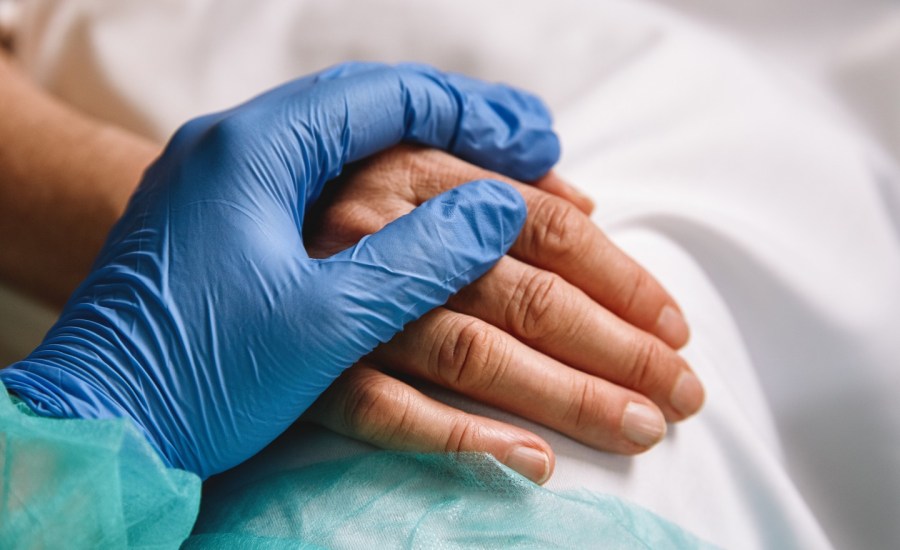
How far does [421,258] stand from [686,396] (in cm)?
32

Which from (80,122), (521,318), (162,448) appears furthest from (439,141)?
(80,122)

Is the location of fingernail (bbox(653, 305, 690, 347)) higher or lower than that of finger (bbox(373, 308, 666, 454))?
higher

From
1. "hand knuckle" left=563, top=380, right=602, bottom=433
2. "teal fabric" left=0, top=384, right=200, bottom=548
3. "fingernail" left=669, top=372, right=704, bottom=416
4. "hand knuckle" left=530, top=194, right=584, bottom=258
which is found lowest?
"teal fabric" left=0, top=384, right=200, bottom=548

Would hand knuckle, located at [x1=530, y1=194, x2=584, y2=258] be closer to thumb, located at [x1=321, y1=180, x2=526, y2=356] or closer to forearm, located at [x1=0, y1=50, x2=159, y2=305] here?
thumb, located at [x1=321, y1=180, x2=526, y2=356]

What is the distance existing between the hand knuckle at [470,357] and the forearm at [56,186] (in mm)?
554

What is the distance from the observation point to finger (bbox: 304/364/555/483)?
75cm

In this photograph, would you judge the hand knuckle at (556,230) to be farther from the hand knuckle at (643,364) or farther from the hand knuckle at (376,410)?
the hand knuckle at (376,410)

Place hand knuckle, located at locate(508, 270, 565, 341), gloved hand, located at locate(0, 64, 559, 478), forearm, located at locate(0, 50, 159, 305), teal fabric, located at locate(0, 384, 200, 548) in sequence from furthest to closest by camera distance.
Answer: forearm, located at locate(0, 50, 159, 305)
hand knuckle, located at locate(508, 270, 565, 341)
gloved hand, located at locate(0, 64, 559, 478)
teal fabric, located at locate(0, 384, 200, 548)

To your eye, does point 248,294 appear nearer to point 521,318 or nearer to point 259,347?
point 259,347

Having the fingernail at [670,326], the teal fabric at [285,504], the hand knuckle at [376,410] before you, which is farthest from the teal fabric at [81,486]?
the fingernail at [670,326]

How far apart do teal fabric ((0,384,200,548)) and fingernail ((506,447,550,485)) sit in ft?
0.92

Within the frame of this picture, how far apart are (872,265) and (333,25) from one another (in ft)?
2.69

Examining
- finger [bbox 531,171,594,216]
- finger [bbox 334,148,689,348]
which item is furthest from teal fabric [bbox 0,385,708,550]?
finger [bbox 531,171,594,216]

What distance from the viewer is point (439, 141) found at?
0.97 meters
